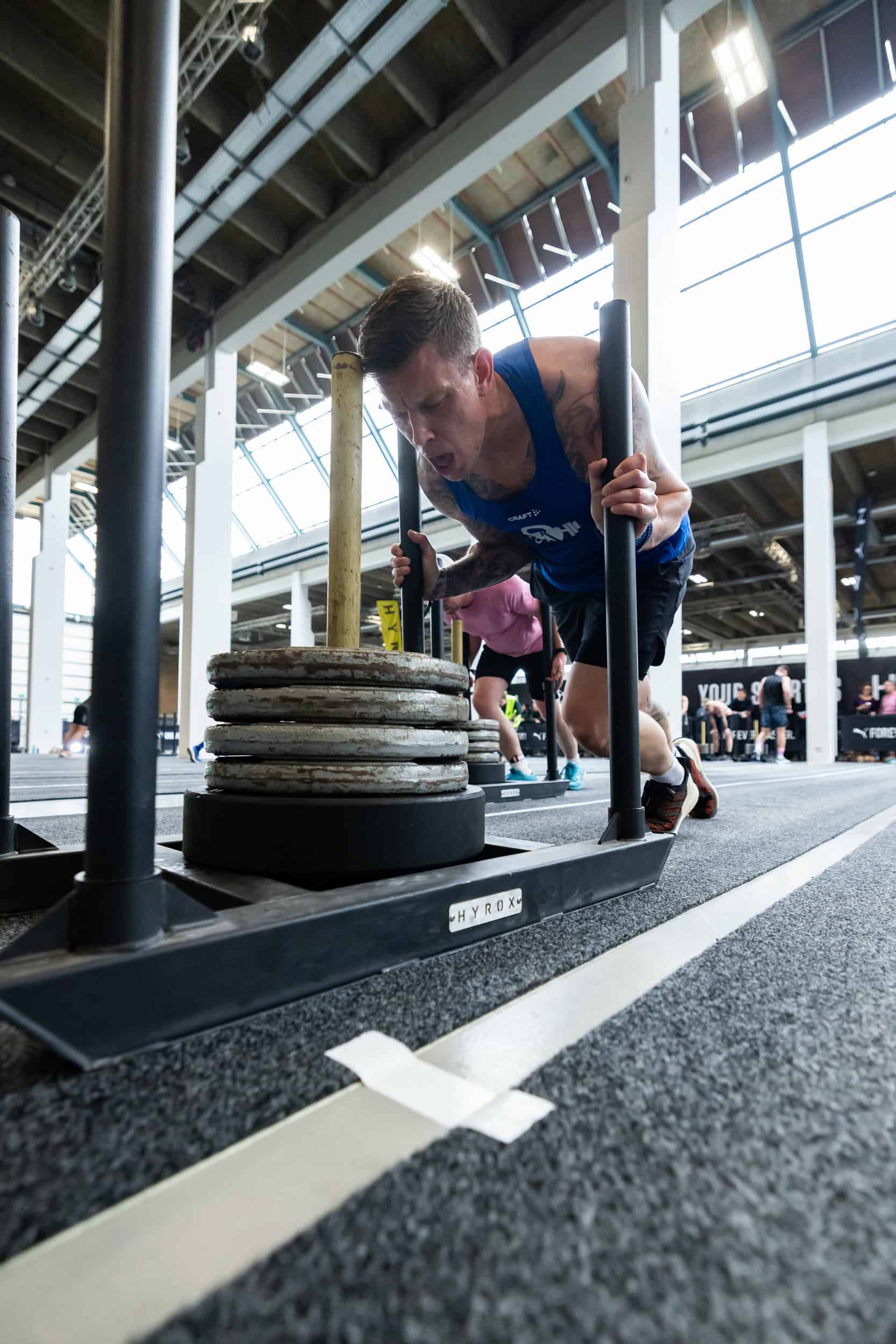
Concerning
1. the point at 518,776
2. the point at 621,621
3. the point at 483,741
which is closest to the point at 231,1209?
the point at 621,621

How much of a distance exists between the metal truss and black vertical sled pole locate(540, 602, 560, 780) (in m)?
2.83

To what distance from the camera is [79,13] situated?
4.84 m

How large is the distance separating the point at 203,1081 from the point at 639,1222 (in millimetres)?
340

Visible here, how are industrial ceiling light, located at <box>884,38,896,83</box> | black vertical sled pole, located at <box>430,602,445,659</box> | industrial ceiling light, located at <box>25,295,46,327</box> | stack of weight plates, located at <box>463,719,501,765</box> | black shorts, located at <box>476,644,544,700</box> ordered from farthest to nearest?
industrial ceiling light, located at <box>25,295,46,327</box> < industrial ceiling light, located at <box>884,38,896,83</box> < black shorts, located at <box>476,644,544,700</box> < stack of weight plates, located at <box>463,719,501,765</box> < black vertical sled pole, located at <box>430,602,445,659</box>

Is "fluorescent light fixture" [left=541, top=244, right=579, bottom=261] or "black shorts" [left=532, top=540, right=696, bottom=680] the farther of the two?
"fluorescent light fixture" [left=541, top=244, right=579, bottom=261]

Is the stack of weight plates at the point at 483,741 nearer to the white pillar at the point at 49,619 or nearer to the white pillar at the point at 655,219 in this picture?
the white pillar at the point at 655,219

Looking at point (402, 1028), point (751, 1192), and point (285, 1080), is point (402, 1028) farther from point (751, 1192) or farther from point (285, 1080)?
point (751, 1192)

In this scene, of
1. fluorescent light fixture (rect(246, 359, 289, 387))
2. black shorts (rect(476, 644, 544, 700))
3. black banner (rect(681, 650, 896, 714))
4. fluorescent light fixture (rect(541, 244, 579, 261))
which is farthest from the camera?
black banner (rect(681, 650, 896, 714))

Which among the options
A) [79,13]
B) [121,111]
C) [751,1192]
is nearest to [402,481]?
[121,111]

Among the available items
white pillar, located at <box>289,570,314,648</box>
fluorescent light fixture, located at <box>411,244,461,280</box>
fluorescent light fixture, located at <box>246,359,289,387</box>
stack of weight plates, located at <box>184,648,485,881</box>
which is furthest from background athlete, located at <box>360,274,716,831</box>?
white pillar, located at <box>289,570,314,648</box>

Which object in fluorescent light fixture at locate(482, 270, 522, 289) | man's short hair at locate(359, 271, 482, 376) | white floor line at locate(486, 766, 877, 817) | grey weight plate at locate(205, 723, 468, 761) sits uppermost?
fluorescent light fixture at locate(482, 270, 522, 289)

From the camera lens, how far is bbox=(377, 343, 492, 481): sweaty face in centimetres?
134

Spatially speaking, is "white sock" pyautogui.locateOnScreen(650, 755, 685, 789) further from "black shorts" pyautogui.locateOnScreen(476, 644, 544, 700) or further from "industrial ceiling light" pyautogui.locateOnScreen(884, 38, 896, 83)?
"industrial ceiling light" pyautogui.locateOnScreen(884, 38, 896, 83)

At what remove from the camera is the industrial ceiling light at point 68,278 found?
716cm
